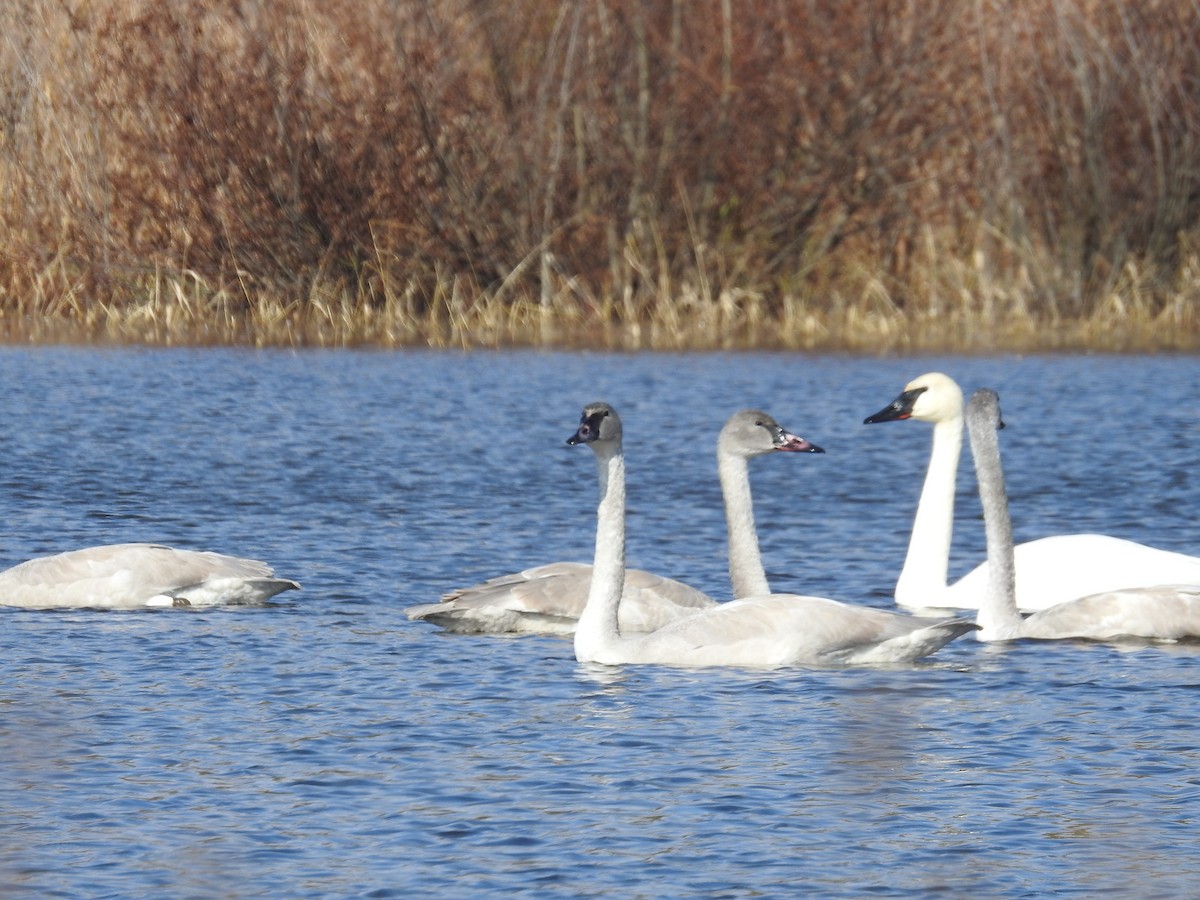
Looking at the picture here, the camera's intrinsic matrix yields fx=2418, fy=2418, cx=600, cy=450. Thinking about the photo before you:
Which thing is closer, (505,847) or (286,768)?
(505,847)

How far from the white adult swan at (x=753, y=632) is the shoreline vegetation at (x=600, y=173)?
47.9 feet

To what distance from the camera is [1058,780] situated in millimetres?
7055

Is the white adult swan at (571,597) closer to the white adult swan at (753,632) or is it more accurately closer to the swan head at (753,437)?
the swan head at (753,437)

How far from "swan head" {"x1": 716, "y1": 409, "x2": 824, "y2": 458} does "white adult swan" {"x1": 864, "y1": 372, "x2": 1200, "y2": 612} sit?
878mm

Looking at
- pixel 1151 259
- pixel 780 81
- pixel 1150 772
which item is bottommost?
pixel 1150 772

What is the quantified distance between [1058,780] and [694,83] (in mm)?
18803

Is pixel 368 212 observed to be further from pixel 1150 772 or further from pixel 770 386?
pixel 1150 772

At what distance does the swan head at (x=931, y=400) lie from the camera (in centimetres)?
1126

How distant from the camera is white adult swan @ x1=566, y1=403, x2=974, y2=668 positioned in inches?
342

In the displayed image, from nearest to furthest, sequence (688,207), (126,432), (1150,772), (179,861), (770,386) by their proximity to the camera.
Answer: (179,861) < (1150,772) < (126,432) < (770,386) < (688,207)

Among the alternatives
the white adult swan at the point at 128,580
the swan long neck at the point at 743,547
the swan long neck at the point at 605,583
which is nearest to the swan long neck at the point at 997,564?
the swan long neck at the point at 743,547

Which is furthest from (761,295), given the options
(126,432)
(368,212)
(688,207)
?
(126,432)

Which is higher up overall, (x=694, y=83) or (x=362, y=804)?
(x=694, y=83)

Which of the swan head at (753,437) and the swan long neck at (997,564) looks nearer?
the swan long neck at (997,564)
